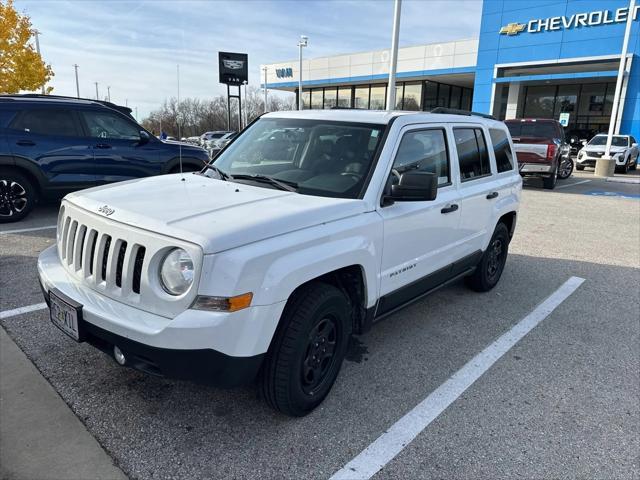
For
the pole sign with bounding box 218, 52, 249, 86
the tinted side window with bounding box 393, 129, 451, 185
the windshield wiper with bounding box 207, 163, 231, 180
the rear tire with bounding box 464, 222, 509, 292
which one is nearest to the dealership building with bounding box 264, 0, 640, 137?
the pole sign with bounding box 218, 52, 249, 86

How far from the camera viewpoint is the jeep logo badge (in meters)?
2.70

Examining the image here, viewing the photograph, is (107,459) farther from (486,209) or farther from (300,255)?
(486,209)

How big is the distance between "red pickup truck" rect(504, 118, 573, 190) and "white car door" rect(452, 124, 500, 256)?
9704 millimetres

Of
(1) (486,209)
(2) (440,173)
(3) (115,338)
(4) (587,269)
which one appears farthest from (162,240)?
(4) (587,269)

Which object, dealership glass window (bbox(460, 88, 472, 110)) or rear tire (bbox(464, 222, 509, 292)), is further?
dealership glass window (bbox(460, 88, 472, 110))

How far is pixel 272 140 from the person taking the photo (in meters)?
3.91

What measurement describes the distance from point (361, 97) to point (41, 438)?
131 feet

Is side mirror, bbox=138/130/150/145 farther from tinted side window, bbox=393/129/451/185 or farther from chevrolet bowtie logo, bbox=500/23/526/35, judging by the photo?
chevrolet bowtie logo, bbox=500/23/526/35

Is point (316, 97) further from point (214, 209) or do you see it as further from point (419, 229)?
point (214, 209)

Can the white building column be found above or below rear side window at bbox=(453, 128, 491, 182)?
above

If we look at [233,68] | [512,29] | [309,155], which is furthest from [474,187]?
[233,68]

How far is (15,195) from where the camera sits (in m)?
7.33

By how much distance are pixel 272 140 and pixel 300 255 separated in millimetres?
1663

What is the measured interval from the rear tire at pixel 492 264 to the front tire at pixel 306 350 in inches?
99.9
